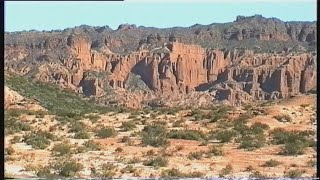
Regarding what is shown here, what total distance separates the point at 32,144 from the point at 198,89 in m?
56.1

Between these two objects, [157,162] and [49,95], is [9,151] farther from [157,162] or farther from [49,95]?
[49,95]

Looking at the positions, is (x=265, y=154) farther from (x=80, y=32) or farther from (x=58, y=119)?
(x=80, y=32)

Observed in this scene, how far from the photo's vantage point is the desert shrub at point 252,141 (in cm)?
1205

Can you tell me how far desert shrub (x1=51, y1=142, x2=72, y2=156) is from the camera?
11022 mm

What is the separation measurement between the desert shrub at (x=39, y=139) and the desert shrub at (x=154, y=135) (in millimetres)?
2069

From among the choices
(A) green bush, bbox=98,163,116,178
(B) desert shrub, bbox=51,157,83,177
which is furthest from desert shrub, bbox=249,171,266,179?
(B) desert shrub, bbox=51,157,83,177

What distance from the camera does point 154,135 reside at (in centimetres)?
1383

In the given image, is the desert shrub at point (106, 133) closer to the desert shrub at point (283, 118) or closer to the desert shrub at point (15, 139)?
the desert shrub at point (15, 139)

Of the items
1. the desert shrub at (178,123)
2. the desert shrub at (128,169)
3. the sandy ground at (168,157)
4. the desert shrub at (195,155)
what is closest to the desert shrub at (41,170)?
the sandy ground at (168,157)

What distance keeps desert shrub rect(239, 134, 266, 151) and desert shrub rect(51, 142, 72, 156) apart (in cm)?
355

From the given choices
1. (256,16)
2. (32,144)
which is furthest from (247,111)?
(256,16)

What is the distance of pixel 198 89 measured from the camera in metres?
67.5

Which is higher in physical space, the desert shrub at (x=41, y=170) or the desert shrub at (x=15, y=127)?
the desert shrub at (x=41, y=170)

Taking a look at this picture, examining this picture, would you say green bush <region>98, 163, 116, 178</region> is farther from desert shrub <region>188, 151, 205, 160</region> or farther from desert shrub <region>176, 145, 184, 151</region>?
desert shrub <region>176, 145, 184, 151</region>
